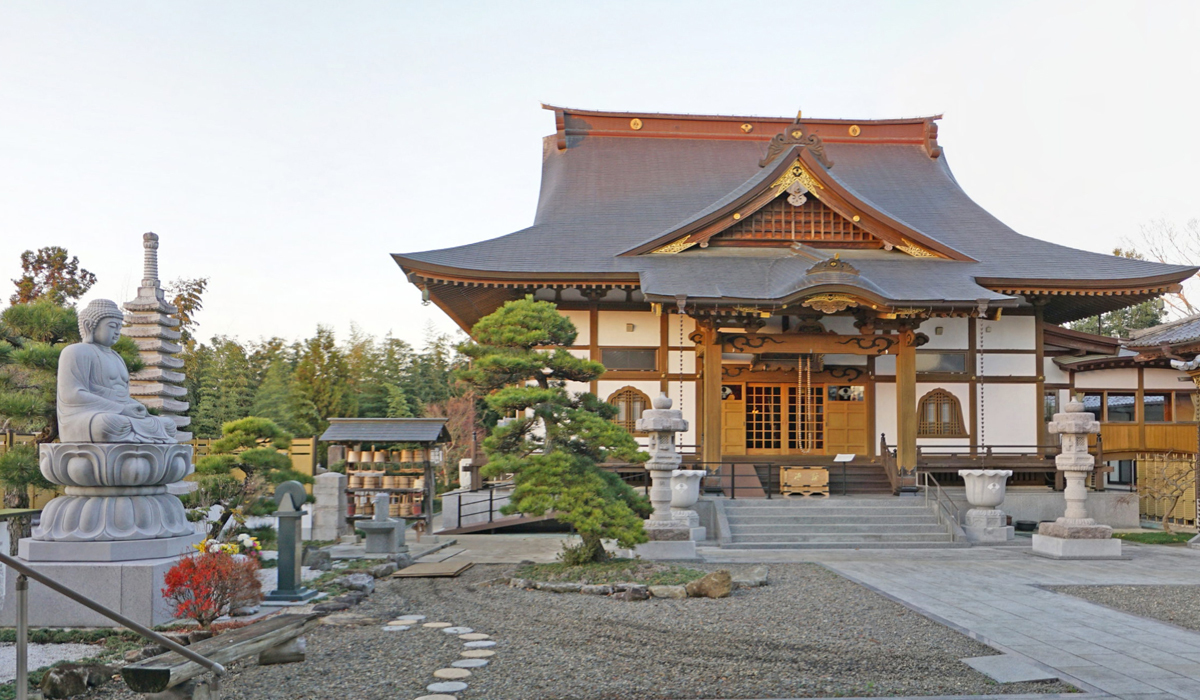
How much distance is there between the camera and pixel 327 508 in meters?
16.7

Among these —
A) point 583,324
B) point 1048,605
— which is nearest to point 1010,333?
point 583,324

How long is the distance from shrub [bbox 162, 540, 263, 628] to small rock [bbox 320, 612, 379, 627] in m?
0.85

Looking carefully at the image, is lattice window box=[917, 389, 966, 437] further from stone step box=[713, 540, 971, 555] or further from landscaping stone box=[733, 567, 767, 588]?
landscaping stone box=[733, 567, 767, 588]

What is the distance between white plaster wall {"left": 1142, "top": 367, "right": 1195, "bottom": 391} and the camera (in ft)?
71.7

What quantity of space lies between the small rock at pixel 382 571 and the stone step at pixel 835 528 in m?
6.30

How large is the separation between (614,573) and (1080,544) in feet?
26.1

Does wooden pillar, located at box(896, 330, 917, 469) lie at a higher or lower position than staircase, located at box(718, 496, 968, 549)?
higher

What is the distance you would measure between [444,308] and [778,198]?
8.62 metres

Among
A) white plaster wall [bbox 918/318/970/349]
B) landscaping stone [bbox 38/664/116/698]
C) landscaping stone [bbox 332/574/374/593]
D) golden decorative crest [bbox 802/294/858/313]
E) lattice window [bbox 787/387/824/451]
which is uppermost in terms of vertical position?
golden decorative crest [bbox 802/294/858/313]

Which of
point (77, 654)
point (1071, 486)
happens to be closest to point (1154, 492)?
point (1071, 486)

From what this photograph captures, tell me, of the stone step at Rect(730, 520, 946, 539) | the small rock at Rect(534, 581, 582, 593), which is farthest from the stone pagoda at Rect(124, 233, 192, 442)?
the stone step at Rect(730, 520, 946, 539)

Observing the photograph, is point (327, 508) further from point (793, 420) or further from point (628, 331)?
point (793, 420)

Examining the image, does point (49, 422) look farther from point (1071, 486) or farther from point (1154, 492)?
point (1154, 492)

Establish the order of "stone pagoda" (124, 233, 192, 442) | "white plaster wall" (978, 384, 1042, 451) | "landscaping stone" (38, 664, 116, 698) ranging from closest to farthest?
"landscaping stone" (38, 664, 116, 698), "stone pagoda" (124, 233, 192, 442), "white plaster wall" (978, 384, 1042, 451)
